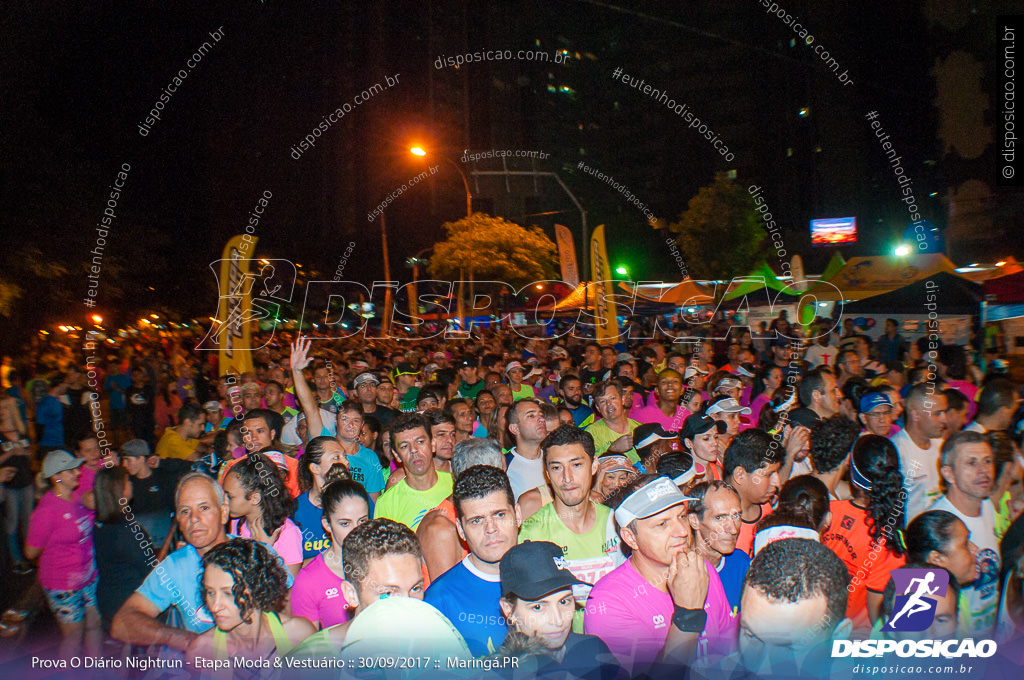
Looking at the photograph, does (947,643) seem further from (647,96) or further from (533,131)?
(647,96)

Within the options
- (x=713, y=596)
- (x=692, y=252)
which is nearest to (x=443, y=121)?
(x=692, y=252)

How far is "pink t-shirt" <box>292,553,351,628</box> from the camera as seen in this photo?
10.9 ft

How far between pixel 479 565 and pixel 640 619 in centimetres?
81

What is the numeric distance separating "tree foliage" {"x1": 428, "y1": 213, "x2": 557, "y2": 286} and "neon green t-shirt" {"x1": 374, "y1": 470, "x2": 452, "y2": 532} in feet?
69.7

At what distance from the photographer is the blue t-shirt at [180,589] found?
3.18 meters

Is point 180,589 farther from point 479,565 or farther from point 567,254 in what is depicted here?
point 567,254

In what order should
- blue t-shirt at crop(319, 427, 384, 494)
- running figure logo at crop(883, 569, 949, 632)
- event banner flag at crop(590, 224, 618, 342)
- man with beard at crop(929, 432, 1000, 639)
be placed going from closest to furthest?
1. running figure logo at crop(883, 569, 949, 632)
2. man with beard at crop(929, 432, 1000, 639)
3. blue t-shirt at crop(319, 427, 384, 494)
4. event banner flag at crop(590, 224, 618, 342)

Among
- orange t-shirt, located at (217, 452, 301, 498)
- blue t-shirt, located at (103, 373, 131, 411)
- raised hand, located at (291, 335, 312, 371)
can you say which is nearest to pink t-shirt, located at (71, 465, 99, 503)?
orange t-shirt, located at (217, 452, 301, 498)

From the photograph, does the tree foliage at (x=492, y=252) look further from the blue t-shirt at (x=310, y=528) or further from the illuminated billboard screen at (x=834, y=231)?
the illuminated billboard screen at (x=834, y=231)

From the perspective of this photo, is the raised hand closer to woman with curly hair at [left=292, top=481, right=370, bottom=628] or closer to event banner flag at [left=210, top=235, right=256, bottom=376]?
event banner flag at [left=210, top=235, right=256, bottom=376]

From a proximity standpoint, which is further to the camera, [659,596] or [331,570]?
[331,570]

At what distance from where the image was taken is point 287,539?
398cm

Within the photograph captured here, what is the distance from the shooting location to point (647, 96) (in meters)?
63.1

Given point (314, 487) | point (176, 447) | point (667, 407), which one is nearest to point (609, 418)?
point (667, 407)
